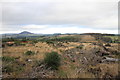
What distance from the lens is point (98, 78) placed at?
4.21 m

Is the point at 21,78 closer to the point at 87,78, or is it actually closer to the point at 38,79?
the point at 38,79

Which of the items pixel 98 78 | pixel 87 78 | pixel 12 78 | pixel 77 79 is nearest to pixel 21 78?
pixel 12 78

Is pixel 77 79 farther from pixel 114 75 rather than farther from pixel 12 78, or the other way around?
pixel 12 78

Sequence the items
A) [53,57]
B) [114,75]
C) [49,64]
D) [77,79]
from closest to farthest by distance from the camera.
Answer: [77,79], [114,75], [49,64], [53,57]

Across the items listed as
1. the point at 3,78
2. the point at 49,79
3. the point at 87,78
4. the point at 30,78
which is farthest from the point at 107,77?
the point at 3,78

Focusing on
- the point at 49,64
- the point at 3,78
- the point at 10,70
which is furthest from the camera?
the point at 49,64

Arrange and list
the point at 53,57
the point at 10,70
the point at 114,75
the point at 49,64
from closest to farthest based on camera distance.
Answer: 1. the point at 114,75
2. the point at 10,70
3. the point at 49,64
4. the point at 53,57

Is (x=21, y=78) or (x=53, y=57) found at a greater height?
(x=53, y=57)

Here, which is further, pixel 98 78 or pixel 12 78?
pixel 12 78

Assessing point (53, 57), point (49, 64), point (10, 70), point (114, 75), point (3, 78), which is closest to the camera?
point (114, 75)

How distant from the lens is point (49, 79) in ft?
14.9

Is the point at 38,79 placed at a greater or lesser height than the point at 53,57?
→ lesser

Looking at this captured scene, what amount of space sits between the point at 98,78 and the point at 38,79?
2.67m

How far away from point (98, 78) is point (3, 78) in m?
4.35
